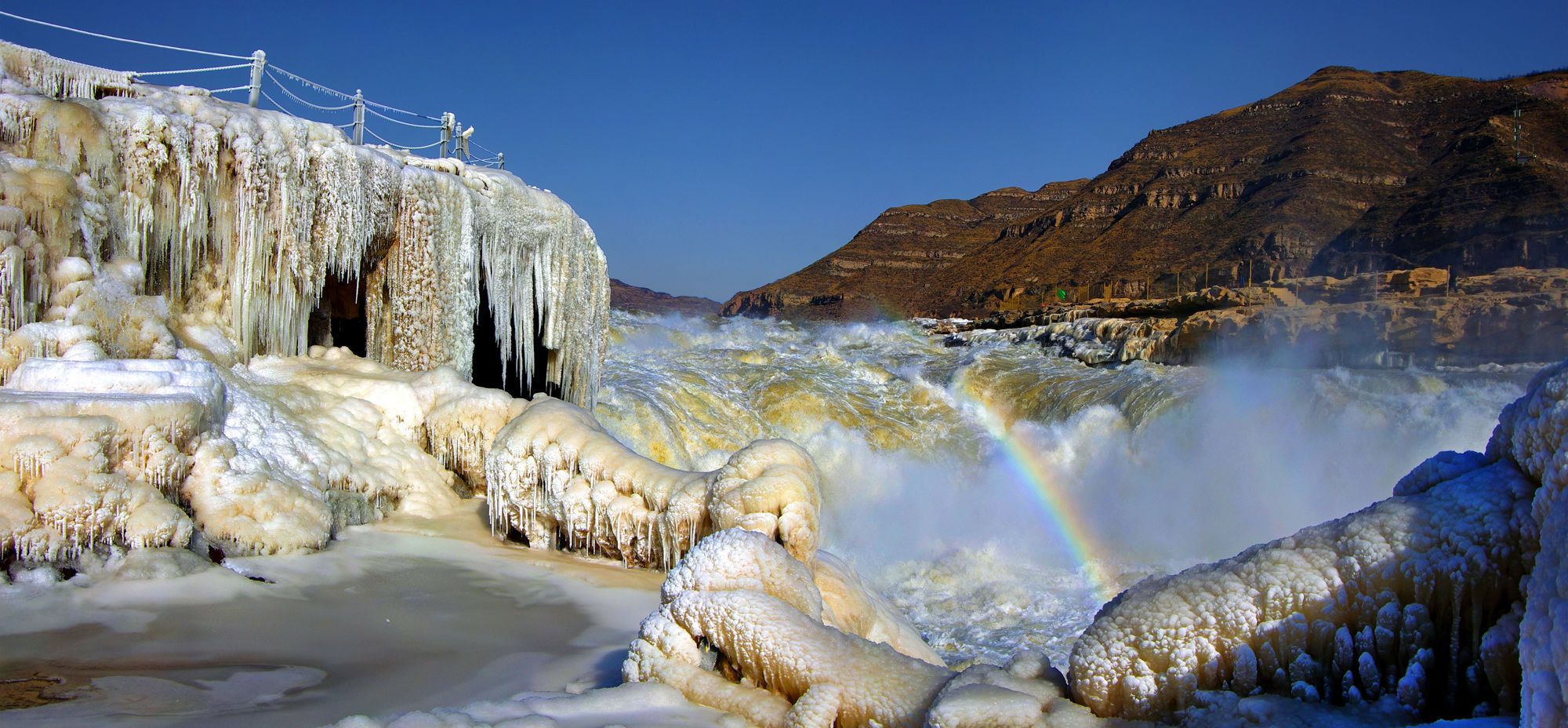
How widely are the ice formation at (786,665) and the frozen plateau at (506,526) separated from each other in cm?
1

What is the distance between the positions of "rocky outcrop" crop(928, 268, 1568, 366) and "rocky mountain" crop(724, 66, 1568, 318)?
13722 mm

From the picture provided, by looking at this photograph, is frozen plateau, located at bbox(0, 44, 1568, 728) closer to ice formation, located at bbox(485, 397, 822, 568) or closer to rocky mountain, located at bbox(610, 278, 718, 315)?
ice formation, located at bbox(485, 397, 822, 568)

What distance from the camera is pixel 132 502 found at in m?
4.90

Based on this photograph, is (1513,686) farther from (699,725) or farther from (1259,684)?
(699,725)

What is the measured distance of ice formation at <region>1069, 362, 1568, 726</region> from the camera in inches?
86.6

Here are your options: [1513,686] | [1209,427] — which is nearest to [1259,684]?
[1513,686]

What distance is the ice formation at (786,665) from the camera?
2668 mm

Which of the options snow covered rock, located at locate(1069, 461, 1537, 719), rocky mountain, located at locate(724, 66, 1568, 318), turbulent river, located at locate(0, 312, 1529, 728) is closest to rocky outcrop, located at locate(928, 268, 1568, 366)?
turbulent river, located at locate(0, 312, 1529, 728)

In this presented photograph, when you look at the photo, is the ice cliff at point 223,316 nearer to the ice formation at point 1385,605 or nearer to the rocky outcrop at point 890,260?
the ice formation at point 1385,605

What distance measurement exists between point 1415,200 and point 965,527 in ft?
146

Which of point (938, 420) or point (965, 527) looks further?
point (938, 420)

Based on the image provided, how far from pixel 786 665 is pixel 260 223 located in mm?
5769

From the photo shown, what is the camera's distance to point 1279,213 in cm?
5391

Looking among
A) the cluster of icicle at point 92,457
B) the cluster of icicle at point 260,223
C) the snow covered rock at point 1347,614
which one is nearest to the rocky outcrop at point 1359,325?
the cluster of icicle at point 260,223
